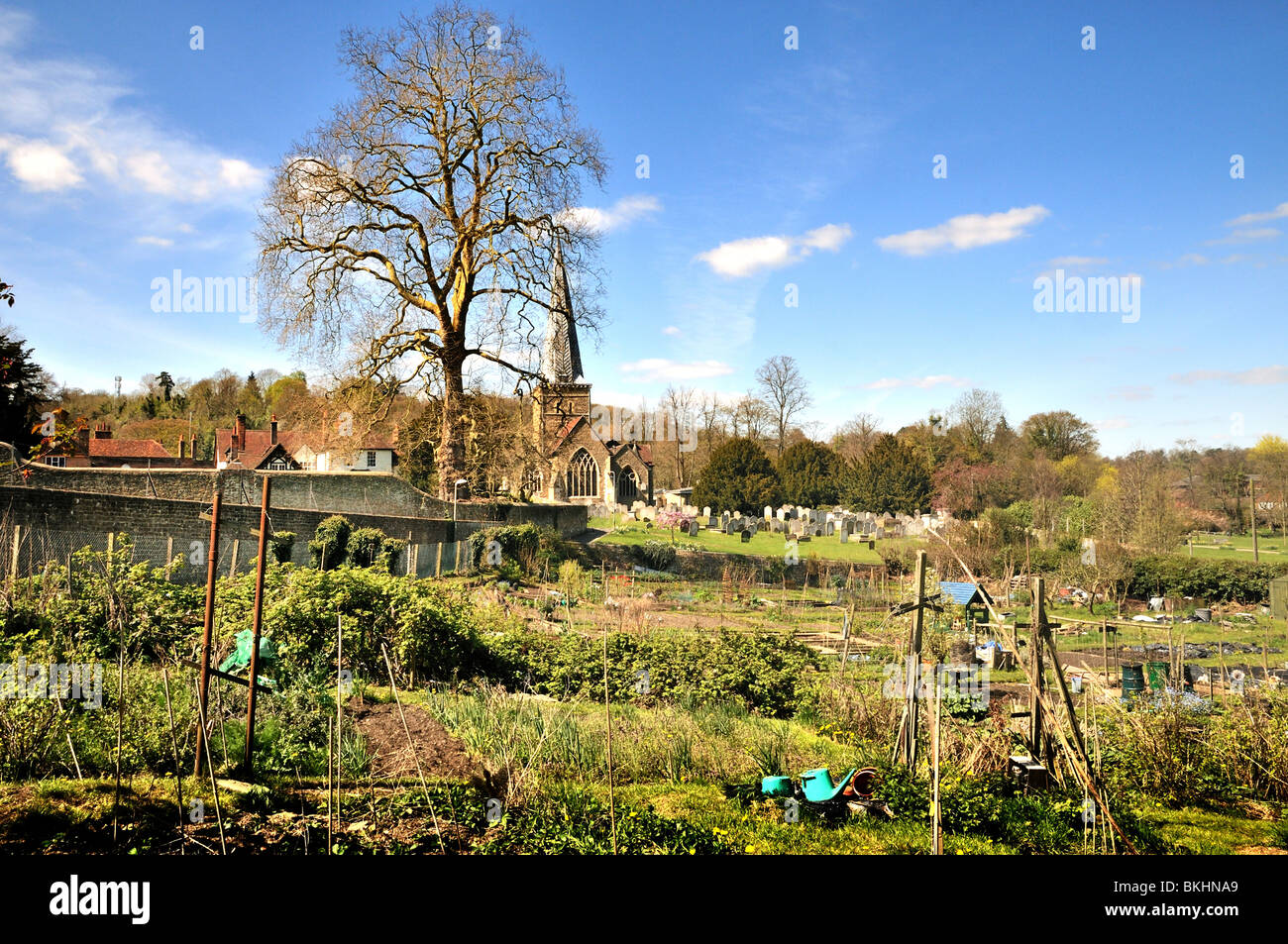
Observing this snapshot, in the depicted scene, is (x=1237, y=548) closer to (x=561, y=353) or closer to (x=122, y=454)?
(x=561, y=353)

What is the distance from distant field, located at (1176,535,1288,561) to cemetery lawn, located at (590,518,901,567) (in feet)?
39.0

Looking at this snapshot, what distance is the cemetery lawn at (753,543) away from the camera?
30984 millimetres

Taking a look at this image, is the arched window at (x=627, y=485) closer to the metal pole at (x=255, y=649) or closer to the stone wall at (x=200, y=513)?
the stone wall at (x=200, y=513)

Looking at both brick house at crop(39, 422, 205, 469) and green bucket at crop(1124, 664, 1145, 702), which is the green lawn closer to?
green bucket at crop(1124, 664, 1145, 702)

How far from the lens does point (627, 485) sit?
182 ft

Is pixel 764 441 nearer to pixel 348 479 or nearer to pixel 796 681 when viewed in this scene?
pixel 348 479

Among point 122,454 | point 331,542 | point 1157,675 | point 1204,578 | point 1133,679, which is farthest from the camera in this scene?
point 122,454

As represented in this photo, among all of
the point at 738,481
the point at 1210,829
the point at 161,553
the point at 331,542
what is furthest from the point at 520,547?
the point at 738,481

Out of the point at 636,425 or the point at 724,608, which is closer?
the point at 724,608

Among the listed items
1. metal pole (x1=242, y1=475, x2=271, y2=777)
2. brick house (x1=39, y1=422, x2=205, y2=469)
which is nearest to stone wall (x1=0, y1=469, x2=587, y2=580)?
metal pole (x1=242, y1=475, x2=271, y2=777)

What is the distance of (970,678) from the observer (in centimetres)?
958

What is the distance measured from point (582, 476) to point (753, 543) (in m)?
20.6

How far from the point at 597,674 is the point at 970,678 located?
4519 millimetres
